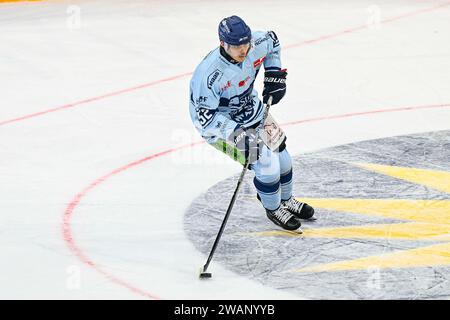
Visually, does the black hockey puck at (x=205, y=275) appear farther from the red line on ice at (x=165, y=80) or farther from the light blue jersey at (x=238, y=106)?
the red line on ice at (x=165, y=80)

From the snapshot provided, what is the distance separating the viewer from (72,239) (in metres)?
8.39

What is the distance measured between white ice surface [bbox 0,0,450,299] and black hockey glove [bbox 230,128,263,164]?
77 cm

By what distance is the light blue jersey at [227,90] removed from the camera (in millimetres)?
8016

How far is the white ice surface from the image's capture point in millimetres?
7965

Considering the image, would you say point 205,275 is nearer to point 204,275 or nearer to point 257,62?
point 204,275

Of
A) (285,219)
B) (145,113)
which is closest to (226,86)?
(285,219)

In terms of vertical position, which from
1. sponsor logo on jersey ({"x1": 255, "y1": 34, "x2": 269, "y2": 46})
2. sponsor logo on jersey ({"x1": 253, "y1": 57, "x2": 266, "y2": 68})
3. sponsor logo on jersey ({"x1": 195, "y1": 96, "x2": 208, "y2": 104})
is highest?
sponsor logo on jersey ({"x1": 255, "y1": 34, "x2": 269, "y2": 46})

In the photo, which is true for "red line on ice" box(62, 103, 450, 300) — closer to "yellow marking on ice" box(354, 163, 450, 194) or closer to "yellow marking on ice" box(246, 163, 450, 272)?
"yellow marking on ice" box(246, 163, 450, 272)

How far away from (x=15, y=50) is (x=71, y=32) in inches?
40.7

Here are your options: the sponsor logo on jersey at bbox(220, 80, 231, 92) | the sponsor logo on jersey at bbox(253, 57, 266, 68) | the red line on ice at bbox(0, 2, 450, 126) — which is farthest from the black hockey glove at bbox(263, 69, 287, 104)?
the red line on ice at bbox(0, 2, 450, 126)

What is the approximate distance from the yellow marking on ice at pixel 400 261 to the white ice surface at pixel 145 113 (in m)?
0.58

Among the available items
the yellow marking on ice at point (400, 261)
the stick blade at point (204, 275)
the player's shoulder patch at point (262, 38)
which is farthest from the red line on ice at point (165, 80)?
the yellow marking on ice at point (400, 261)

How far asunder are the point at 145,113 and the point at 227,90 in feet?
11.5
